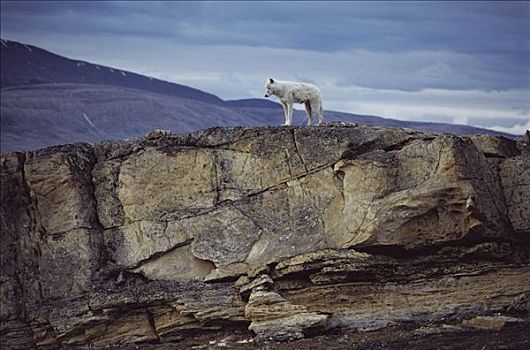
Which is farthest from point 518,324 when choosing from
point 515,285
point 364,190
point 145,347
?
point 145,347

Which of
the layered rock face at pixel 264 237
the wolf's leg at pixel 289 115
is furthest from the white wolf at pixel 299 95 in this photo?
the layered rock face at pixel 264 237

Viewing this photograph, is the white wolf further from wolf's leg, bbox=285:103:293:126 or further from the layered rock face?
the layered rock face

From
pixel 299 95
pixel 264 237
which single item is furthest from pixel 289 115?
pixel 264 237

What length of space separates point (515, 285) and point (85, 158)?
1761 centimetres

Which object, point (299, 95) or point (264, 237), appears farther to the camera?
point (299, 95)

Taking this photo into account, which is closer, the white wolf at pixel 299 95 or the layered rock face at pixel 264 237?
the layered rock face at pixel 264 237

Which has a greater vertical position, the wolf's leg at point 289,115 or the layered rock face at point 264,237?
the wolf's leg at point 289,115

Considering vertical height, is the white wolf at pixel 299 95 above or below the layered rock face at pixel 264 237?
above

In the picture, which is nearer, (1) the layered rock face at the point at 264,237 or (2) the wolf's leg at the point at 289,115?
(1) the layered rock face at the point at 264,237

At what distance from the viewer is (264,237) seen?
3766 cm

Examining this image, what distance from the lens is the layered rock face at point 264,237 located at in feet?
117

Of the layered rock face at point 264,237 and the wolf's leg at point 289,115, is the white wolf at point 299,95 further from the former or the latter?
the layered rock face at point 264,237

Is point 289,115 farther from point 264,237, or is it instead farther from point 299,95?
point 264,237

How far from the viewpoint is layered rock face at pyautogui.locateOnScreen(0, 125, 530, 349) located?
3575 cm
